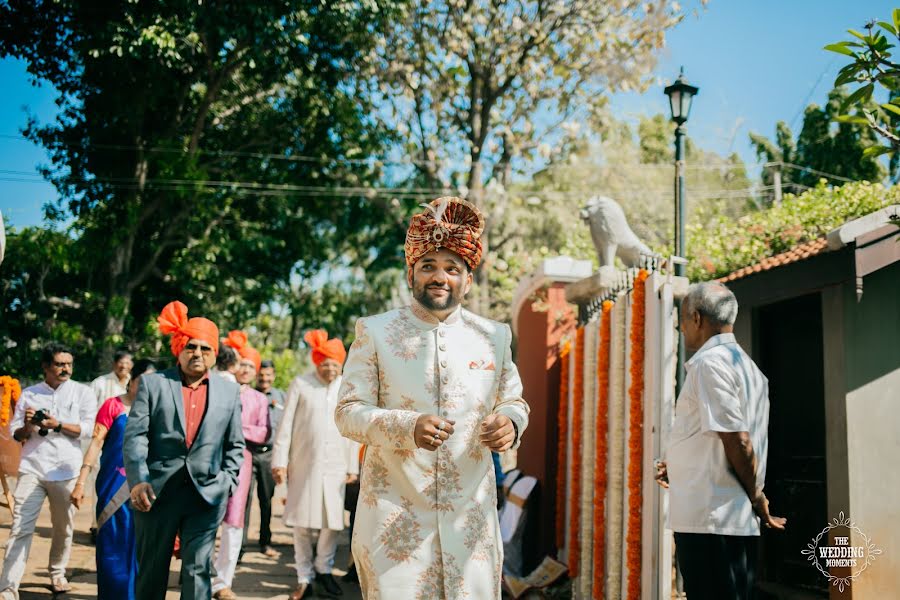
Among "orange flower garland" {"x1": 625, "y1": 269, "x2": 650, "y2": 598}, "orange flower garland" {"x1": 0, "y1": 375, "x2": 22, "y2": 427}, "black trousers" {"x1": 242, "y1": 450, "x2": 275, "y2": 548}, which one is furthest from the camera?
"black trousers" {"x1": 242, "y1": 450, "x2": 275, "y2": 548}

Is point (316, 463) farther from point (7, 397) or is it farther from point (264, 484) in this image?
point (7, 397)

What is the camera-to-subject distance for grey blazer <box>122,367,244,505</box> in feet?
16.6

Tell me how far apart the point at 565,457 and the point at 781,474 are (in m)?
2.44

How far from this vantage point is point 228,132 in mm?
18203

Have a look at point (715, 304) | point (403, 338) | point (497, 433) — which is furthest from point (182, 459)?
point (715, 304)

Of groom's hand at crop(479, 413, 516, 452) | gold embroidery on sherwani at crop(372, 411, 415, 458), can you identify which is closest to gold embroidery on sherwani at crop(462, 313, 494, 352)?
groom's hand at crop(479, 413, 516, 452)

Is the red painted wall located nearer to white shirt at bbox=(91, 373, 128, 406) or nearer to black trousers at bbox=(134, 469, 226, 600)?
black trousers at bbox=(134, 469, 226, 600)

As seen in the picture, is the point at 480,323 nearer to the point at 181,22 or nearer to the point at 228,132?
the point at 181,22

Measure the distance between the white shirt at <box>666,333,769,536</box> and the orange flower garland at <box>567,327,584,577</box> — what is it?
3367mm

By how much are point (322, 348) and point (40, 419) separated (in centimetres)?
253

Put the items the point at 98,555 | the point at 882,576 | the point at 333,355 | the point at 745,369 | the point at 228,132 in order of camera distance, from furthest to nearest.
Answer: the point at 228,132 → the point at 333,355 → the point at 882,576 → the point at 98,555 → the point at 745,369

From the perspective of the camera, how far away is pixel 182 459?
5148 mm

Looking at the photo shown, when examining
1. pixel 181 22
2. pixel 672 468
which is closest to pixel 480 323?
pixel 672 468

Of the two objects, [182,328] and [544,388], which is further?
[544,388]
